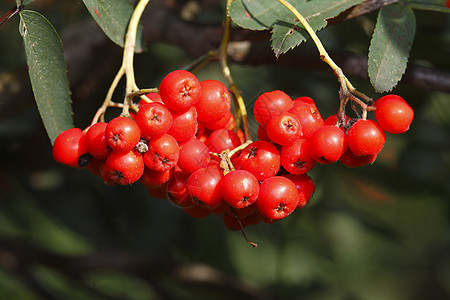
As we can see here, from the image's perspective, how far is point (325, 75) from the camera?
1972mm

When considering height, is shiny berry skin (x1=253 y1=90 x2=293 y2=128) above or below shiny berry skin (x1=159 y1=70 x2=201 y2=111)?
below

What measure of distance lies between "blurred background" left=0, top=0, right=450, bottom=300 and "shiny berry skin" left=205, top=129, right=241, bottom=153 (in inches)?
17.0

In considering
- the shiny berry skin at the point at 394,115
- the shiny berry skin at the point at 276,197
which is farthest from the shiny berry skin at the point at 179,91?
the shiny berry skin at the point at 394,115

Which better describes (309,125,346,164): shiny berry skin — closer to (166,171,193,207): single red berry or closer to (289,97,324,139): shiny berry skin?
(289,97,324,139): shiny berry skin

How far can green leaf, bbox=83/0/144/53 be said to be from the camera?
3.48 feet

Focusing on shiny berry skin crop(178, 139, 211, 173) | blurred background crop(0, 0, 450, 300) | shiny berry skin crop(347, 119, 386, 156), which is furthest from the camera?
blurred background crop(0, 0, 450, 300)

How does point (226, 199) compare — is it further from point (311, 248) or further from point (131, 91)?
point (311, 248)

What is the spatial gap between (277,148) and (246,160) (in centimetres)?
7

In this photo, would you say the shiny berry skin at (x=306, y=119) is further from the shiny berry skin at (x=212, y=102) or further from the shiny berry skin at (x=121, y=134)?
the shiny berry skin at (x=121, y=134)

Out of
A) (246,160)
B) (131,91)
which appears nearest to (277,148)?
(246,160)

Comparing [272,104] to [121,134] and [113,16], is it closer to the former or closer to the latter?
[121,134]

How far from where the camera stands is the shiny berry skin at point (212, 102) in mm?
994

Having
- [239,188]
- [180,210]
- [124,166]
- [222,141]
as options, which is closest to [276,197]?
[239,188]

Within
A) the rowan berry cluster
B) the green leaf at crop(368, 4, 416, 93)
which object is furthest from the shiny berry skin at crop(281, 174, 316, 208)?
the green leaf at crop(368, 4, 416, 93)
